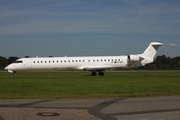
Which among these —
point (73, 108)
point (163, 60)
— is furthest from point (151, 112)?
point (163, 60)

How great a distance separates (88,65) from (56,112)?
38.6 metres

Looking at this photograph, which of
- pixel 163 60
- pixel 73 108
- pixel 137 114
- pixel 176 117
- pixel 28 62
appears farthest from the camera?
Answer: pixel 163 60

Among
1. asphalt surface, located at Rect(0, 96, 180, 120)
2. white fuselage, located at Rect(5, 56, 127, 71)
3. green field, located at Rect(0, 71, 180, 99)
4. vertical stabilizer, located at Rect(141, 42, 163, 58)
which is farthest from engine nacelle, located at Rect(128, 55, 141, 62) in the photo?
asphalt surface, located at Rect(0, 96, 180, 120)

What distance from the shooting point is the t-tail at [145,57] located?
4775 cm

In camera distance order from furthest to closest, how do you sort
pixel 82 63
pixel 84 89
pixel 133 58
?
pixel 82 63, pixel 133 58, pixel 84 89

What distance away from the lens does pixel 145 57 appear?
50.2 meters

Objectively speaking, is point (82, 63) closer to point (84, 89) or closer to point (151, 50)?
point (151, 50)

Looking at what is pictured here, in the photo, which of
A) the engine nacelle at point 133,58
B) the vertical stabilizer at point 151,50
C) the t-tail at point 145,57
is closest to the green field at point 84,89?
the engine nacelle at point 133,58

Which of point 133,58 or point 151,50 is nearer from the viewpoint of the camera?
point 133,58

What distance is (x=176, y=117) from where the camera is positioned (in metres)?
8.98

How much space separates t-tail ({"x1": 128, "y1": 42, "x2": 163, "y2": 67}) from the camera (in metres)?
47.8

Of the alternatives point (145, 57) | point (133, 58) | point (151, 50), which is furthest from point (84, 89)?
point (151, 50)

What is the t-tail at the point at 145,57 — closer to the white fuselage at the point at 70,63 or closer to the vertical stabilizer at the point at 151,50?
the vertical stabilizer at the point at 151,50

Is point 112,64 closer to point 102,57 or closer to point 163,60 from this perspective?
point 102,57
